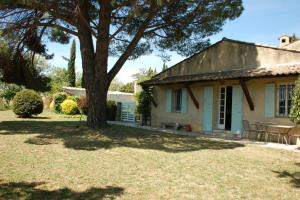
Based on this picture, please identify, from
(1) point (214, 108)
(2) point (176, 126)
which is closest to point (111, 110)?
(2) point (176, 126)

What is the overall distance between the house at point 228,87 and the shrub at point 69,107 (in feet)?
32.9

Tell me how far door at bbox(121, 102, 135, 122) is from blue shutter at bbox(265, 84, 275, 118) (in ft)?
40.9

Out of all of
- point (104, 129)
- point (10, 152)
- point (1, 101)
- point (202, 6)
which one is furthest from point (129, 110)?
point (1, 101)

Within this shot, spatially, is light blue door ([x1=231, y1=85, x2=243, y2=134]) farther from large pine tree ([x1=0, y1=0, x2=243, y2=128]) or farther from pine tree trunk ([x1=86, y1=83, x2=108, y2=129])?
pine tree trunk ([x1=86, y1=83, x2=108, y2=129])

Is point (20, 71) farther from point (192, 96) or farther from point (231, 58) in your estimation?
point (231, 58)

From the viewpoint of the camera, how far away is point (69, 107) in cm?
2988

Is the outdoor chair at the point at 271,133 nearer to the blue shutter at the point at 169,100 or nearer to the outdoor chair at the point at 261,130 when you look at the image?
the outdoor chair at the point at 261,130

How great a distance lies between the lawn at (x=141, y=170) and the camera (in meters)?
6.68

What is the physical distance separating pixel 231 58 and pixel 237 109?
2.72m

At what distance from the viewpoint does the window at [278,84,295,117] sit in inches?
561

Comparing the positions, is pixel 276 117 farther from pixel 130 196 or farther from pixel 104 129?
pixel 130 196

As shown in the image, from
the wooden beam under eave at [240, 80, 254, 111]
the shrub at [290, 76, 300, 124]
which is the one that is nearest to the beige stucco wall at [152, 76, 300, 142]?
the wooden beam under eave at [240, 80, 254, 111]

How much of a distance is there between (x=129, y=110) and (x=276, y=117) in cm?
1323

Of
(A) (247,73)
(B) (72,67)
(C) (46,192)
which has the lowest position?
(C) (46,192)
